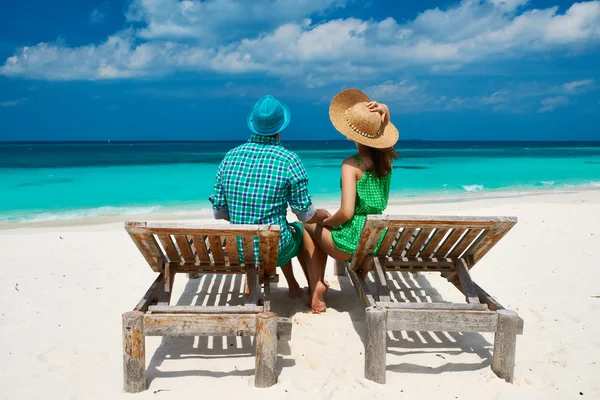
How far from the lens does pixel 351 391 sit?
291 cm

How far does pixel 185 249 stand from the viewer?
3.32 metres

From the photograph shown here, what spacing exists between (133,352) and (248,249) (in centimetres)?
92

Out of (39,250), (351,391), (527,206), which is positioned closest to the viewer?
(351,391)

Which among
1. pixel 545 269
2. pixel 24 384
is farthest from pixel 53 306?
pixel 545 269

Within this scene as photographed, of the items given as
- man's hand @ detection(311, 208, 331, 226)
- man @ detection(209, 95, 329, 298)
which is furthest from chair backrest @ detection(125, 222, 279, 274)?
man's hand @ detection(311, 208, 331, 226)

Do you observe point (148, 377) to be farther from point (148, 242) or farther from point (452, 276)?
point (452, 276)

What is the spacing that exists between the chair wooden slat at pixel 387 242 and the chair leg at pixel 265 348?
953mm

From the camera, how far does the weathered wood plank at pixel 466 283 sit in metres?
3.37

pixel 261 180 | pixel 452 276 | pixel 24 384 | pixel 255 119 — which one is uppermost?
pixel 255 119

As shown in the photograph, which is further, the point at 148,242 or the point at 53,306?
the point at 53,306

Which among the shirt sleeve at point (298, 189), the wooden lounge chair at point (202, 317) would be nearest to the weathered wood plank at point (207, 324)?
the wooden lounge chair at point (202, 317)

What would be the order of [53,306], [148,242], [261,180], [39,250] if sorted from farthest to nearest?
1. [39,250]
2. [53,306]
3. [261,180]
4. [148,242]

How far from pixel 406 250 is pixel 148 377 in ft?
6.48

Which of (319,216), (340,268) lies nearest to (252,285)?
(319,216)
